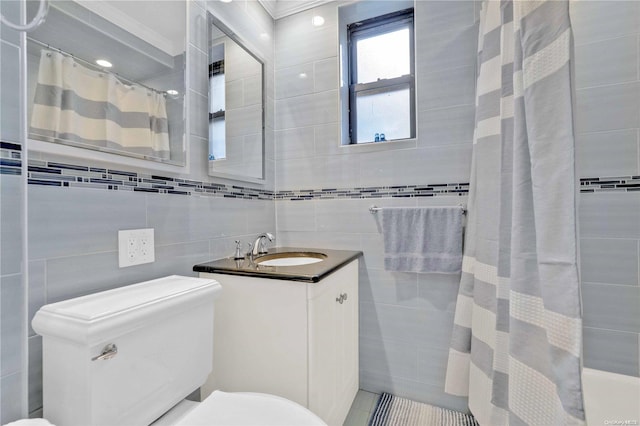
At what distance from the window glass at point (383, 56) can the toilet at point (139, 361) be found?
5.27ft

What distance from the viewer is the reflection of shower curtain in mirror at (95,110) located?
31.8 inches

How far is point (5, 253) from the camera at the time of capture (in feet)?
2.40

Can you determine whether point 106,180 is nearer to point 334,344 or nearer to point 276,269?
point 276,269

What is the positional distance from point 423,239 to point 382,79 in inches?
40.9

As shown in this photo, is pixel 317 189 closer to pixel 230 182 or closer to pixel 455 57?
pixel 230 182

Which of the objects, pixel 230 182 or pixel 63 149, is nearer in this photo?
pixel 63 149

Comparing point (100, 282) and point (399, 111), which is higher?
point (399, 111)

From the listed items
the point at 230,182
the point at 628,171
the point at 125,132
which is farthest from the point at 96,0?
the point at 628,171

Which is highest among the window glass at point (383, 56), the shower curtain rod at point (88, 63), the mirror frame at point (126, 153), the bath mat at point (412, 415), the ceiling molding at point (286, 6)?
the ceiling molding at point (286, 6)

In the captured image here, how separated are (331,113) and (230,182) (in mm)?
771

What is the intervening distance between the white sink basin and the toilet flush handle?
34.6 inches

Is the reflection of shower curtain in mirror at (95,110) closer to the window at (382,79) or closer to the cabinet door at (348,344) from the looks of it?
the cabinet door at (348,344)

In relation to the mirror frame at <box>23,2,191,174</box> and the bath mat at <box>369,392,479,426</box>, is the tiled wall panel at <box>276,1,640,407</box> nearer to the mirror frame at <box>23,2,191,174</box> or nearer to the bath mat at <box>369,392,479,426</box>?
the bath mat at <box>369,392,479,426</box>

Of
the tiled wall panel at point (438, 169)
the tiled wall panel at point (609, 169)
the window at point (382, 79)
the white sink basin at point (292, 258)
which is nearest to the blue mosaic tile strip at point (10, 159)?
the white sink basin at point (292, 258)
